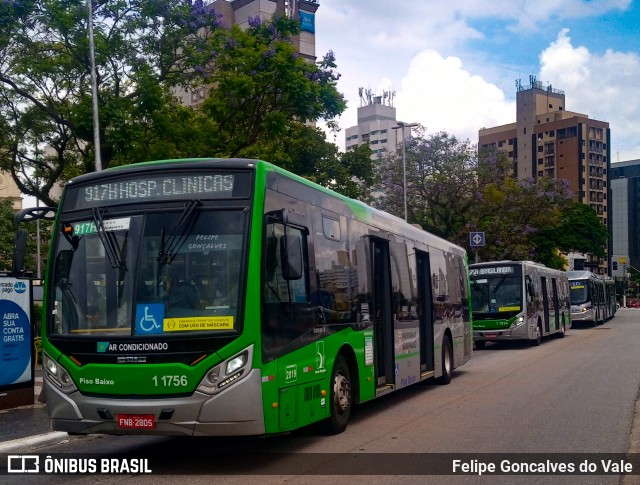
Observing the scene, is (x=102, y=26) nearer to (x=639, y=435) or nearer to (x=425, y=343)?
(x=425, y=343)

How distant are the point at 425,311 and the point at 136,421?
8212mm

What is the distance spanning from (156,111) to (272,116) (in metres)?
3.63

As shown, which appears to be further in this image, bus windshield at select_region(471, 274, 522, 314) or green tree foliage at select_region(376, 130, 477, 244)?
green tree foliage at select_region(376, 130, 477, 244)

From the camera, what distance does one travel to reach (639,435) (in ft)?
33.4

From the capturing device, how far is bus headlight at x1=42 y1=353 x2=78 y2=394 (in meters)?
8.34

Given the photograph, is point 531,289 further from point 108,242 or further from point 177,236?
point 108,242

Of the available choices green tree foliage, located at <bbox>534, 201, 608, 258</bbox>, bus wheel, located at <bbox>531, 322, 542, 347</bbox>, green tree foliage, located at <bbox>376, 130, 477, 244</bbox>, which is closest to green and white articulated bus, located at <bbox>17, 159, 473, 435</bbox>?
bus wheel, located at <bbox>531, 322, 542, 347</bbox>

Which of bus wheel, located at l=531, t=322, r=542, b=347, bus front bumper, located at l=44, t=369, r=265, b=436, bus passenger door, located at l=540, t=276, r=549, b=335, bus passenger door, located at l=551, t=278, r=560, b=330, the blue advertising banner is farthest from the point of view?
the blue advertising banner

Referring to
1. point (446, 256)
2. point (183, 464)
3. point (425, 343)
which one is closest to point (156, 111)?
point (446, 256)

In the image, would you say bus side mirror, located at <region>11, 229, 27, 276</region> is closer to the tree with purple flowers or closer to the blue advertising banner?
the tree with purple flowers

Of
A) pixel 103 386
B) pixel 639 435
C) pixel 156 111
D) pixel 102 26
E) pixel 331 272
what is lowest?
pixel 639 435

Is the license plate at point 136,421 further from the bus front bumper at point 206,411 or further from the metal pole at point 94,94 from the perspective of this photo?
the metal pole at point 94,94

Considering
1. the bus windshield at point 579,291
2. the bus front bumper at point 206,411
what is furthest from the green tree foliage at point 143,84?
the bus windshield at point 579,291

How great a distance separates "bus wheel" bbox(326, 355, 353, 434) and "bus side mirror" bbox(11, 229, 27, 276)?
3.91 metres
